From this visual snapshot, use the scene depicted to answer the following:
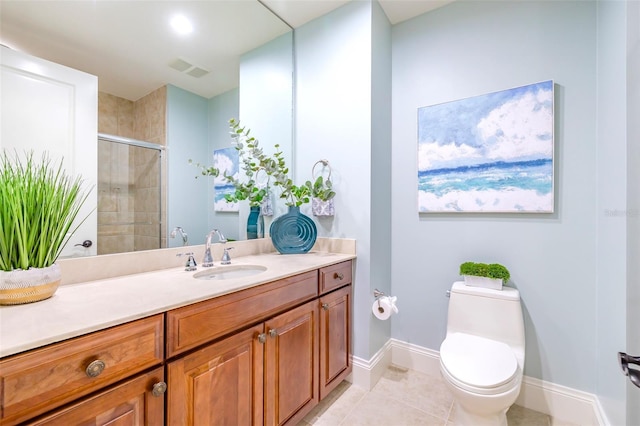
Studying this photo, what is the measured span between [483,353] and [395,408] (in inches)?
24.1

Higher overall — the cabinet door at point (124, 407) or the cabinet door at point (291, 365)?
the cabinet door at point (124, 407)

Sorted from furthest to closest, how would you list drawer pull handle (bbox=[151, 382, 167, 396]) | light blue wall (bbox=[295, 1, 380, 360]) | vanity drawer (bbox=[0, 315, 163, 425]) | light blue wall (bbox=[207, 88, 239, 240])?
1. light blue wall (bbox=[295, 1, 380, 360])
2. light blue wall (bbox=[207, 88, 239, 240])
3. drawer pull handle (bbox=[151, 382, 167, 396])
4. vanity drawer (bbox=[0, 315, 163, 425])

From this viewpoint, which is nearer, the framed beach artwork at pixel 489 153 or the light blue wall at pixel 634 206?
the light blue wall at pixel 634 206

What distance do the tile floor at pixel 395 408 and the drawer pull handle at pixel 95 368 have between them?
1.19 metres

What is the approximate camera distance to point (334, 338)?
1674 mm

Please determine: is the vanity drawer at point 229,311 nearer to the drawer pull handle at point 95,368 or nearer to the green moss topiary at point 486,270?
the drawer pull handle at point 95,368

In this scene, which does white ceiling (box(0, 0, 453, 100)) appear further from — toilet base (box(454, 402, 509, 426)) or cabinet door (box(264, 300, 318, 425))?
toilet base (box(454, 402, 509, 426))

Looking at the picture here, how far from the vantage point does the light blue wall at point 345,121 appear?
72.6 inches

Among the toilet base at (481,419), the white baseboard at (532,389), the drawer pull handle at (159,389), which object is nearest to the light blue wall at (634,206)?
the toilet base at (481,419)

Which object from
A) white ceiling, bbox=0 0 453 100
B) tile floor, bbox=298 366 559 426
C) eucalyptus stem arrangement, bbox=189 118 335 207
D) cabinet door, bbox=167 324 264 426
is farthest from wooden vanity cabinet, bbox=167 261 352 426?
white ceiling, bbox=0 0 453 100

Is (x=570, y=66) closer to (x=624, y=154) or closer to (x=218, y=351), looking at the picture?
(x=624, y=154)

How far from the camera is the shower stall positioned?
48.9 inches

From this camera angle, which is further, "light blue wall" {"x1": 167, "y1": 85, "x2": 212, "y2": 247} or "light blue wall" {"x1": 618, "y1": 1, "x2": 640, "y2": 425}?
"light blue wall" {"x1": 167, "y1": 85, "x2": 212, "y2": 247}

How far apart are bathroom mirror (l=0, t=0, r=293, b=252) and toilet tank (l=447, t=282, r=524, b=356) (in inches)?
59.4
